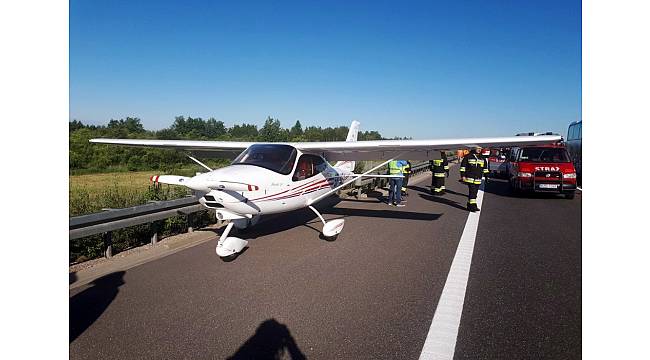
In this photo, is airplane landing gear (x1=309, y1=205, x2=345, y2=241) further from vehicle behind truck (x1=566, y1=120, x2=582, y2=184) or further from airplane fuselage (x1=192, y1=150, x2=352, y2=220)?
vehicle behind truck (x1=566, y1=120, x2=582, y2=184)

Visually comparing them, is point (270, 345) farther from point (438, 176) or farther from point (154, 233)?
point (438, 176)

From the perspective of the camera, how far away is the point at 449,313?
10.3 ft

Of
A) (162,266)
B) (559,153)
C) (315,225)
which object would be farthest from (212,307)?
(559,153)

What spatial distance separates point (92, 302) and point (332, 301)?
2464 mm

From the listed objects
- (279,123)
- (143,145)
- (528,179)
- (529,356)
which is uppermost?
(279,123)

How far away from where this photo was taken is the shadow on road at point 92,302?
2979 millimetres

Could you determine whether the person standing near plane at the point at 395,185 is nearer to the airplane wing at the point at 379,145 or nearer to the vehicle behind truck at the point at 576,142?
the airplane wing at the point at 379,145

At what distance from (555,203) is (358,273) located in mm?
8918

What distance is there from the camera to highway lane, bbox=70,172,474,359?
2637 millimetres

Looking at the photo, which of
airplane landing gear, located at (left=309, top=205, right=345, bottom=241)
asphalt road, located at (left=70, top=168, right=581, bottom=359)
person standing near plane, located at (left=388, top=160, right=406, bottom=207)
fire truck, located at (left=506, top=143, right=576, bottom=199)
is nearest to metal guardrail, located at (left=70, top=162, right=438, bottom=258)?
asphalt road, located at (left=70, top=168, right=581, bottom=359)

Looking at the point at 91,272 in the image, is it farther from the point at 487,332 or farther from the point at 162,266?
the point at 487,332

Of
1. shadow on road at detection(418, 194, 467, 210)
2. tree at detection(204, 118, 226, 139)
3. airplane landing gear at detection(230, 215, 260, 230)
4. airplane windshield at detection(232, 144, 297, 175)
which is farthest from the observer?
tree at detection(204, 118, 226, 139)

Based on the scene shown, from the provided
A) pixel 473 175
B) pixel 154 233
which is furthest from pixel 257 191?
pixel 473 175

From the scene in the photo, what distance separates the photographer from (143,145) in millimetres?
Answer: 7355
